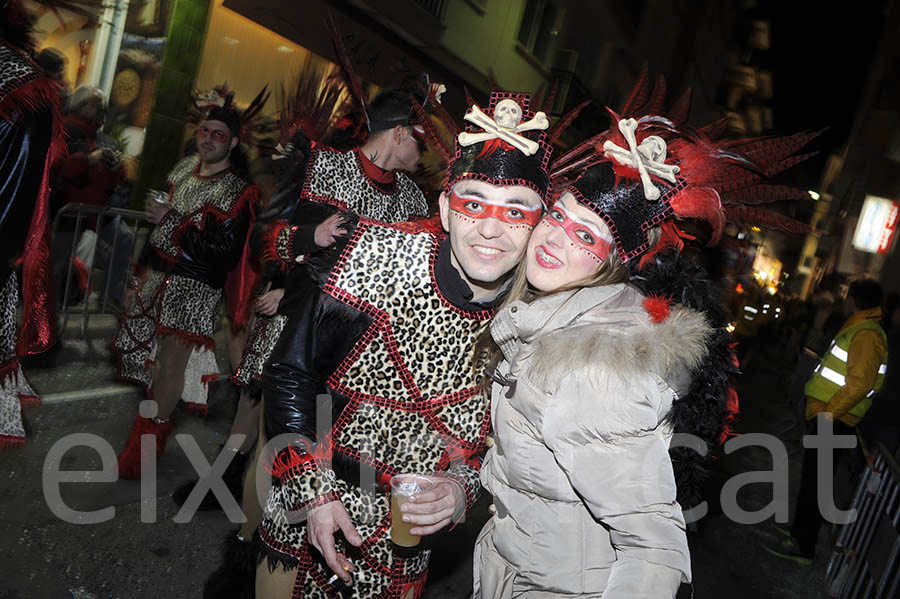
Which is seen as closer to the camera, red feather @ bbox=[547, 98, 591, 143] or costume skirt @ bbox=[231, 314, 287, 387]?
red feather @ bbox=[547, 98, 591, 143]

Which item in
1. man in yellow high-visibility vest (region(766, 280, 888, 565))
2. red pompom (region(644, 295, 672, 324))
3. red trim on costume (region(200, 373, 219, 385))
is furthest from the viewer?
man in yellow high-visibility vest (region(766, 280, 888, 565))

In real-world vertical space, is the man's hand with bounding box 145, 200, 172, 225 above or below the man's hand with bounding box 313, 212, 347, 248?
below

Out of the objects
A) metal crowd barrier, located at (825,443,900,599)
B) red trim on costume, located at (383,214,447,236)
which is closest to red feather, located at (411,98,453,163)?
red trim on costume, located at (383,214,447,236)

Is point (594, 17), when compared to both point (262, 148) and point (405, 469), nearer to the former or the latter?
point (262, 148)

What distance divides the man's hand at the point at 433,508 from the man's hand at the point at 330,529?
18 centimetres

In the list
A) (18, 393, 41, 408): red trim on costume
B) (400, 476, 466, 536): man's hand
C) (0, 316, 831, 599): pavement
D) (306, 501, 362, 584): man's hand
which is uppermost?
(400, 476, 466, 536): man's hand

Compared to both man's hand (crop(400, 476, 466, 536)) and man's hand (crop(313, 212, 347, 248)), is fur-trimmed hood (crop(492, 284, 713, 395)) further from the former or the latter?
man's hand (crop(313, 212, 347, 248))

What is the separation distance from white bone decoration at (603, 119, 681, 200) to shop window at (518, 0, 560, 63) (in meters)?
15.6

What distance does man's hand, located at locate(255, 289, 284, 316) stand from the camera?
386 centimetres

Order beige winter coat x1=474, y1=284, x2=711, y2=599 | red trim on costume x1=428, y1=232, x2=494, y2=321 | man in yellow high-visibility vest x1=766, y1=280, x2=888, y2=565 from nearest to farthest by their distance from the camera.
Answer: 1. beige winter coat x1=474, y1=284, x2=711, y2=599
2. red trim on costume x1=428, y1=232, x2=494, y2=321
3. man in yellow high-visibility vest x1=766, y1=280, x2=888, y2=565

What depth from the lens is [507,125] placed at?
2.09 meters

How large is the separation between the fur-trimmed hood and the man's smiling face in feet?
0.83

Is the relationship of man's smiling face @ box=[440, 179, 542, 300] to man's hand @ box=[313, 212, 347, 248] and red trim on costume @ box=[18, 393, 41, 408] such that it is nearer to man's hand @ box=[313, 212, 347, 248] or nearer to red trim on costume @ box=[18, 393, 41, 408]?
man's hand @ box=[313, 212, 347, 248]

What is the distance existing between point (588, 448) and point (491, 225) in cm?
80
